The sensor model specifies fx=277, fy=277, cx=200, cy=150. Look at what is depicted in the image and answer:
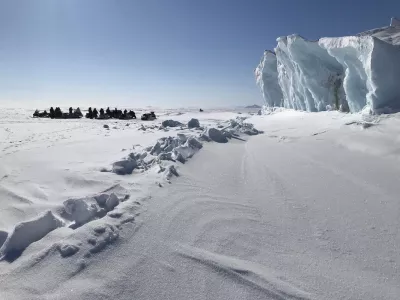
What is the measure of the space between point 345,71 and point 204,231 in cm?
1336

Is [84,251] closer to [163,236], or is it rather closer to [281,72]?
[163,236]

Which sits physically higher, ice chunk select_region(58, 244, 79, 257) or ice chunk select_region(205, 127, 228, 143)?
ice chunk select_region(205, 127, 228, 143)

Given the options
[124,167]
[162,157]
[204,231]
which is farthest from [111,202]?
[162,157]

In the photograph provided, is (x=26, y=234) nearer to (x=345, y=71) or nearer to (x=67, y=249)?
(x=67, y=249)

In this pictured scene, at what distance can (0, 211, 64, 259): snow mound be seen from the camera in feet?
8.20

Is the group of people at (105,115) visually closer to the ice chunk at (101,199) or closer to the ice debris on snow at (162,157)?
the ice debris on snow at (162,157)

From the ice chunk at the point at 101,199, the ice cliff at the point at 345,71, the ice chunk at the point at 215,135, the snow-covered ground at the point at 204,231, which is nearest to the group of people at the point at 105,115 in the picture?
the ice cliff at the point at 345,71

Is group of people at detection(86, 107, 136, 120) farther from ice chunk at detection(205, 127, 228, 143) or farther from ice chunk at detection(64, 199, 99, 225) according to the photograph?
ice chunk at detection(64, 199, 99, 225)

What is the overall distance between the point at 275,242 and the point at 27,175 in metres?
4.78

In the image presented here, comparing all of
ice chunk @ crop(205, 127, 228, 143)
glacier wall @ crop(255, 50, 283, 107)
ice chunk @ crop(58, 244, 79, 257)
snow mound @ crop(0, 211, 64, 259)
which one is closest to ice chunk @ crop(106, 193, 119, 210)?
snow mound @ crop(0, 211, 64, 259)

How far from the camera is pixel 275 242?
112 inches

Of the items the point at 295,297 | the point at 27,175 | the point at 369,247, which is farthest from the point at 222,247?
the point at 27,175

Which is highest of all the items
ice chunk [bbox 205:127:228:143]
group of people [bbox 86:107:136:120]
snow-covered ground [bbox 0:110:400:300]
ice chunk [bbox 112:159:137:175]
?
group of people [bbox 86:107:136:120]

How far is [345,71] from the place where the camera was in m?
13.4
